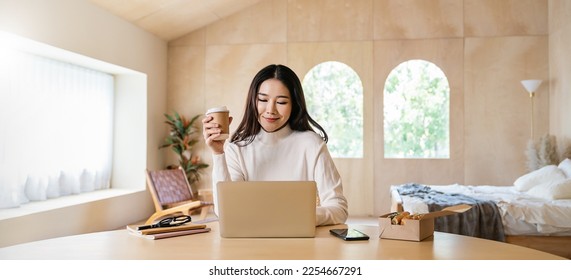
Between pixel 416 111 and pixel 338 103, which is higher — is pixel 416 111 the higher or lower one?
the lower one

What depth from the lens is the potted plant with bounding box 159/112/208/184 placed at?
27.0 feet

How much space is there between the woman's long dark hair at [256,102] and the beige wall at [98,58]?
3.27 metres

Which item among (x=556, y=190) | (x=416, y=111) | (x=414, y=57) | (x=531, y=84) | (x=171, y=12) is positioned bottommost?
(x=556, y=190)

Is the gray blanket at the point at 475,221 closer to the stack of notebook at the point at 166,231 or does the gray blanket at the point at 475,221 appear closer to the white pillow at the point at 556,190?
the white pillow at the point at 556,190

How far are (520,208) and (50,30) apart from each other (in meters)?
4.71

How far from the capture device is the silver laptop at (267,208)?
1656 millimetres

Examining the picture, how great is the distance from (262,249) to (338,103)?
685 cm

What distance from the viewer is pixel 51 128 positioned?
602 centimetres

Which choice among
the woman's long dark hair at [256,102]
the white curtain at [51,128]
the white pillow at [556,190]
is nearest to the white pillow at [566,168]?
the white pillow at [556,190]

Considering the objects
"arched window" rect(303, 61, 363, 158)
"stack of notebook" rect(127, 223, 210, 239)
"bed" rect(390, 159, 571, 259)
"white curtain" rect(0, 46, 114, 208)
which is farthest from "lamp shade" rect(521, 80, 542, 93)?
"stack of notebook" rect(127, 223, 210, 239)

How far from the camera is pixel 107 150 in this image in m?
7.41

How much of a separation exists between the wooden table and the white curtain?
4090 mm

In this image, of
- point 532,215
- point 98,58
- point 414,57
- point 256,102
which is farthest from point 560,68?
point 256,102

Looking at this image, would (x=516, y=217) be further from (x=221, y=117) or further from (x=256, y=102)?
(x=221, y=117)
